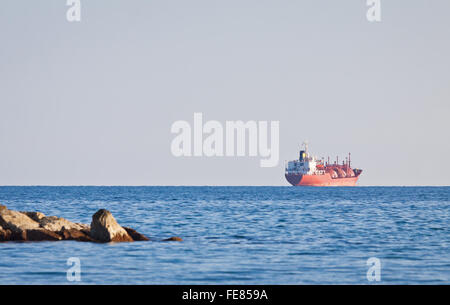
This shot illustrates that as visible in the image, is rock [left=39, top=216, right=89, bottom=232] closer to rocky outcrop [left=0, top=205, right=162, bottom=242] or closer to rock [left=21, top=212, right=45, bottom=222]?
rocky outcrop [left=0, top=205, right=162, bottom=242]

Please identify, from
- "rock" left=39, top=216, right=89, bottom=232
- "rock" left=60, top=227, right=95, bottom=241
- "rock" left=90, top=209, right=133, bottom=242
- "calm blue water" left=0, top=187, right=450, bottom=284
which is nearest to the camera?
"calm blue water" left=0, top=187, right=450, bottom=284

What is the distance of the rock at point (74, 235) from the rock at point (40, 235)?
0.42 m

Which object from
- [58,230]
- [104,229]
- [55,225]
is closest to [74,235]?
[58,230]

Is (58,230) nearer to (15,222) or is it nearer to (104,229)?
(15,222)

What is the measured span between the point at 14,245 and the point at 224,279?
41.0ft

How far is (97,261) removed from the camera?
87.1 feet

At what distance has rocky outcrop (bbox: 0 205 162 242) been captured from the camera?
109 ft

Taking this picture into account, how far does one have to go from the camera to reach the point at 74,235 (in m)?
34.4

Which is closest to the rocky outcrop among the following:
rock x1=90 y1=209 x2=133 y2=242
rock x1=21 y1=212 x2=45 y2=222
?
rock x1=90 y1=209 x2=133 y2=242

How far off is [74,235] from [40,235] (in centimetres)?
164

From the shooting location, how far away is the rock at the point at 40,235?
1318 inches
